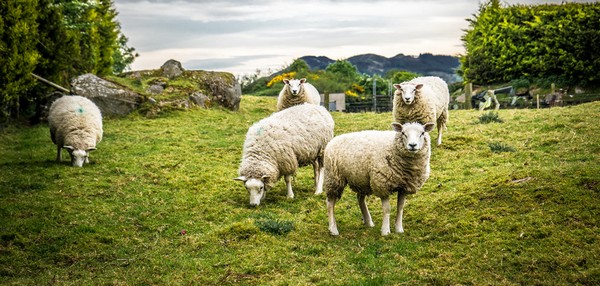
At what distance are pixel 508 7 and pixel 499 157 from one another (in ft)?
59.1

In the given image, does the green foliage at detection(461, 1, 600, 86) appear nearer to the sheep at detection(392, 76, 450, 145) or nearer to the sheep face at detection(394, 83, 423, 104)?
the sheep at detection(392, 76, 450, 145)

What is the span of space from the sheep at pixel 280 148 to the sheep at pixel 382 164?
2155mm

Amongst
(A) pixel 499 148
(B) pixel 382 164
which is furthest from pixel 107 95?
(B) pixel 382 164

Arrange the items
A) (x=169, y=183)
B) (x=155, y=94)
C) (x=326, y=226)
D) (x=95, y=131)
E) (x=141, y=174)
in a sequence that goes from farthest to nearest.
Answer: (x=155, y=94) < (x=95, y=131) < (x=141, y=174) < (x=169, y=183) < (x=326, y=226)

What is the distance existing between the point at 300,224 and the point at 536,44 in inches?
811

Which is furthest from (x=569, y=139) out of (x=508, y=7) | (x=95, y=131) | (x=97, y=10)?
(x=97, y=10)

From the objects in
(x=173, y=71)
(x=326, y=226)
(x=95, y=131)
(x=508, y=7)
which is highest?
(x=508, y=7)

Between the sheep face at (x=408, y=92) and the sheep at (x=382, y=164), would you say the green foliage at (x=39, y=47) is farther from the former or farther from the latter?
the sheep at (x=382, y=164)

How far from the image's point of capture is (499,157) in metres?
12.2

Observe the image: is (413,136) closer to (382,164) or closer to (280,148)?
(382,164)

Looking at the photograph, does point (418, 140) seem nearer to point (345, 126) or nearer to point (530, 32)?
point (345, 126)

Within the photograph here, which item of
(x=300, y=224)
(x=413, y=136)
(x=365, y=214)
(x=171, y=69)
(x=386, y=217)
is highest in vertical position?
(x=171, y=69)

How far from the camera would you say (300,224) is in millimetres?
8695

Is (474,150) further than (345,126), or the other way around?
(345,126)
